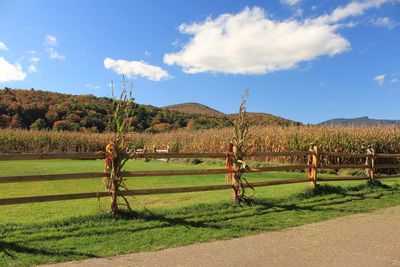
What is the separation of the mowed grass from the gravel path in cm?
40

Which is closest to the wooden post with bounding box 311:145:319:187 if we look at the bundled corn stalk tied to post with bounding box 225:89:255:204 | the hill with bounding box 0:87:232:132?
the bundled corn stalk tied to post with bounding box 225:89:255:204

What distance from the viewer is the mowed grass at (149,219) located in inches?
274

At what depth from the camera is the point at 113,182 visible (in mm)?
9094

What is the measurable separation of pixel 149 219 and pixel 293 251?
3157 millimetres

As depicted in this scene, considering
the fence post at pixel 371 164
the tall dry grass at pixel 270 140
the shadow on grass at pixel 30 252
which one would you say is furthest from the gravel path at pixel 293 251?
the tall dry grass at pixel 270 140

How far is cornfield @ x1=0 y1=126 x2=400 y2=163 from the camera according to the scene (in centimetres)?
2409

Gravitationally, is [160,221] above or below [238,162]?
below

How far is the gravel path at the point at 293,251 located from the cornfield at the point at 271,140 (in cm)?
793

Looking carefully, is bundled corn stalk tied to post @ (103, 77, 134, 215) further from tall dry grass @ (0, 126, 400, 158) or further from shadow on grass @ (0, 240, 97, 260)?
tall dry grass @ (0, 126, 400, 158)

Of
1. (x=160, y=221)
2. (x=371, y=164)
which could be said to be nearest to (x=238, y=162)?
(x=160, y=221)

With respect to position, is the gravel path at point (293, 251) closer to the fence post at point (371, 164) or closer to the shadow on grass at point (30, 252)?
the shadow on grass at point (30, 252)

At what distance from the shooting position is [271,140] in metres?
27.5

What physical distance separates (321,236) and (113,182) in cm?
415

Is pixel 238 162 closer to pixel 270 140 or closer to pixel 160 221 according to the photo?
pixel 160 221
